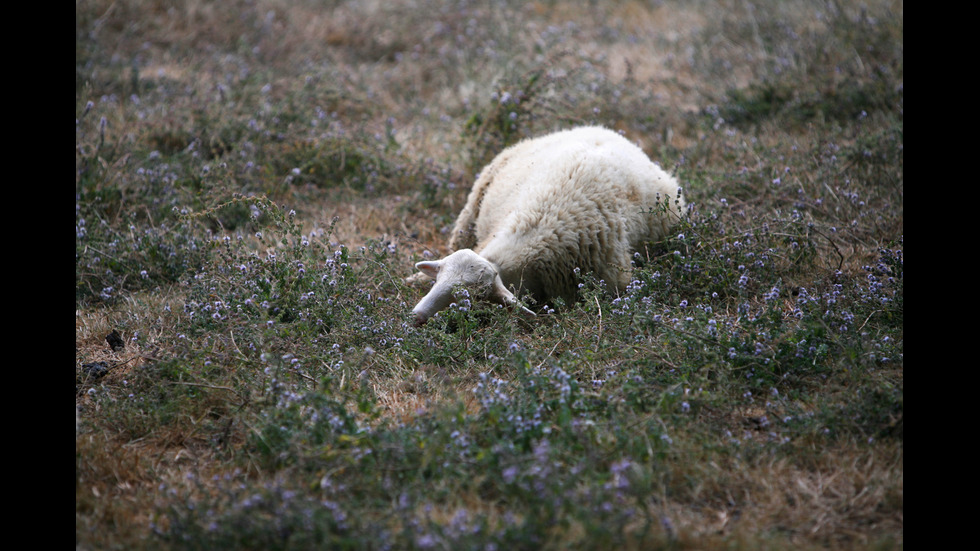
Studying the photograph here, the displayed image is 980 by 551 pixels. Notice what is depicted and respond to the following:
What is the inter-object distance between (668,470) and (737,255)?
2.43 m

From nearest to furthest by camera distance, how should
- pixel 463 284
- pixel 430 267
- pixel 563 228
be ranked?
1. pixel 463 284
2. pixel 430 267
3. pixel 563 228

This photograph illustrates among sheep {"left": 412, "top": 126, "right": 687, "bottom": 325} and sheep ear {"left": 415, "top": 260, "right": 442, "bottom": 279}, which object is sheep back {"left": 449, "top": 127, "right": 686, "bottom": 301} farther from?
sheep ear {"left": 415, "top": 260, "right": 442, "bottom": 279}

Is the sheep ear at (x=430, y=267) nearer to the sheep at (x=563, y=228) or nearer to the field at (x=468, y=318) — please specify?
the sheep at (x=563, y=228)

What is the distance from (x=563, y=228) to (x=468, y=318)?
1.09m

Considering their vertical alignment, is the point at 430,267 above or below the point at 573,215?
below

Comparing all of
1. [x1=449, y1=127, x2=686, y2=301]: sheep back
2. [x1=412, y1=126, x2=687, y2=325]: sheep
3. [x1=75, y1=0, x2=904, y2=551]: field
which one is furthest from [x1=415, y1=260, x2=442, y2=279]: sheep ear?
[x1=449, y1=127, x2=686, y2=301]: sheep back

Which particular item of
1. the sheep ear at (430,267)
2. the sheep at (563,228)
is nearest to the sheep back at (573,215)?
the sheep at (563,228)

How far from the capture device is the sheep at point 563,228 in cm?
511

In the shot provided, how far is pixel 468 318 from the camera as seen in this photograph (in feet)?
15.8

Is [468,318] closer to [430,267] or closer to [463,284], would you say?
[463,284]

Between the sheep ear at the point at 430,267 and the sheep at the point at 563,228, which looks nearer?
the sheep at the point at 563,228

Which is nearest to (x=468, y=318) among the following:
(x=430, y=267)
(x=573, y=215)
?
(x=430, y=267)

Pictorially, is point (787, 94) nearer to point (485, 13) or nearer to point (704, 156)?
point (704, 156)

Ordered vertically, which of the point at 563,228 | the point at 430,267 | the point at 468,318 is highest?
the point at 563,228
